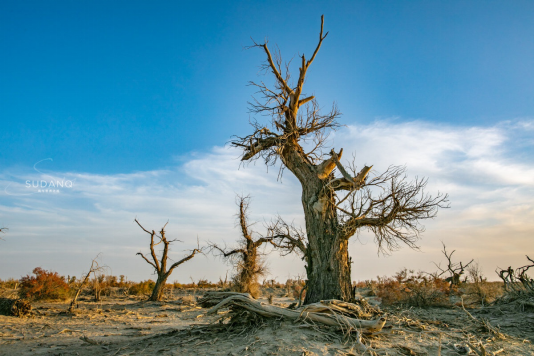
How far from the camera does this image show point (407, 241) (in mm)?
8812

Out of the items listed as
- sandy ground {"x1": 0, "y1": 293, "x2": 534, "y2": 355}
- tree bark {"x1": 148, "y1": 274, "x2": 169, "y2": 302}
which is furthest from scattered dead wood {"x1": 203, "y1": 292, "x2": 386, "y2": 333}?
tree bark {"x1": 148, "y1": 274, "x2": 169, "y2": 302}

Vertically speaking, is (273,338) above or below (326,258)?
below

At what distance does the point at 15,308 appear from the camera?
11.7 metres

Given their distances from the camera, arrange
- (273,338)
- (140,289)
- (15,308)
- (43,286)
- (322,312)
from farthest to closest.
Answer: (140,289) → (43,286) → (15,308) → (322,312) → (273,338)

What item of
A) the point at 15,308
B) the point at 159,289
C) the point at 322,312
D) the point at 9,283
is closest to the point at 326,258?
the point at 322,312

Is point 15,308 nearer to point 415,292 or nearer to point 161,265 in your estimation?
point 161,265

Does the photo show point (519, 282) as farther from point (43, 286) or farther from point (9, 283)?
point (9, 283)

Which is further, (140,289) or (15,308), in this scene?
(140,289)

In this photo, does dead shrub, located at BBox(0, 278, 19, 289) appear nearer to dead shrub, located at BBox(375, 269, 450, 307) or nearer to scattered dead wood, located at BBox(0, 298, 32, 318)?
scattered dead wood, located at BBox(0, 298, 32, 318)

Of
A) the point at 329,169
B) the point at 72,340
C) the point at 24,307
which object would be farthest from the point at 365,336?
the point at 24,307

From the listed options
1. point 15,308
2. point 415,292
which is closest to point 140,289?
point 15,308

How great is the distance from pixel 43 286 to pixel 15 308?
4.78m

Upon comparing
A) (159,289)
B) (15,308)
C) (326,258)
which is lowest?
(15,308)

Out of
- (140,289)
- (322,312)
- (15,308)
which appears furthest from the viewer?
(140,289)
